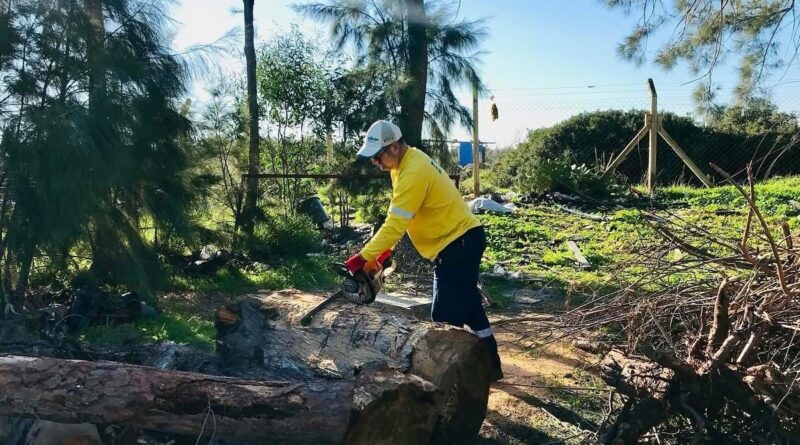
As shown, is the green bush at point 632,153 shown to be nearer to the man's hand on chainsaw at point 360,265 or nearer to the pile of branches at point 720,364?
the man's hand on chainsaw at point 360,265

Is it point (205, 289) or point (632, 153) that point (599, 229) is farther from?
point (205, 289)

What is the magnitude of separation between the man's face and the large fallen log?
1.59m

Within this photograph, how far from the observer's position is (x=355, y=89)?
9.65 metres

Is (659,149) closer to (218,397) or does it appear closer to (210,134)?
(210,134)

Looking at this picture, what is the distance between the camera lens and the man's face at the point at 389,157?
4176mm

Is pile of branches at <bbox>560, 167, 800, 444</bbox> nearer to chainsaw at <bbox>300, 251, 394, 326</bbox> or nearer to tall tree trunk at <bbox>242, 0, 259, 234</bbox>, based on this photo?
chainsaw at <bbox>300, 251, 394, 326</bbox>

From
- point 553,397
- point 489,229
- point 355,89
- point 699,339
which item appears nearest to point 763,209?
point 489,229

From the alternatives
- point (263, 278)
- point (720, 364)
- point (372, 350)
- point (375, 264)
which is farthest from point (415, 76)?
point (720, 364)

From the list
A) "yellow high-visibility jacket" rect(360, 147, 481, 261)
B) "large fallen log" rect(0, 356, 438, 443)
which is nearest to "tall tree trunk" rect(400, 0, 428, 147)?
"yellow high-visibility jacket" rect(360, 147, 481, 261)

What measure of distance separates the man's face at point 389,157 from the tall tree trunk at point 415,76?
4614 mm

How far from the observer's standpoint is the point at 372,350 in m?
3.74

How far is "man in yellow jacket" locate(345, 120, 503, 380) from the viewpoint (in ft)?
13.5

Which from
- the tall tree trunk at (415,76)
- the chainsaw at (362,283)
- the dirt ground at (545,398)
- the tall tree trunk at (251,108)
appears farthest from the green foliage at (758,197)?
the chainsaw at (362,283)

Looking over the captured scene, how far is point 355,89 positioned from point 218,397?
7217 mm
